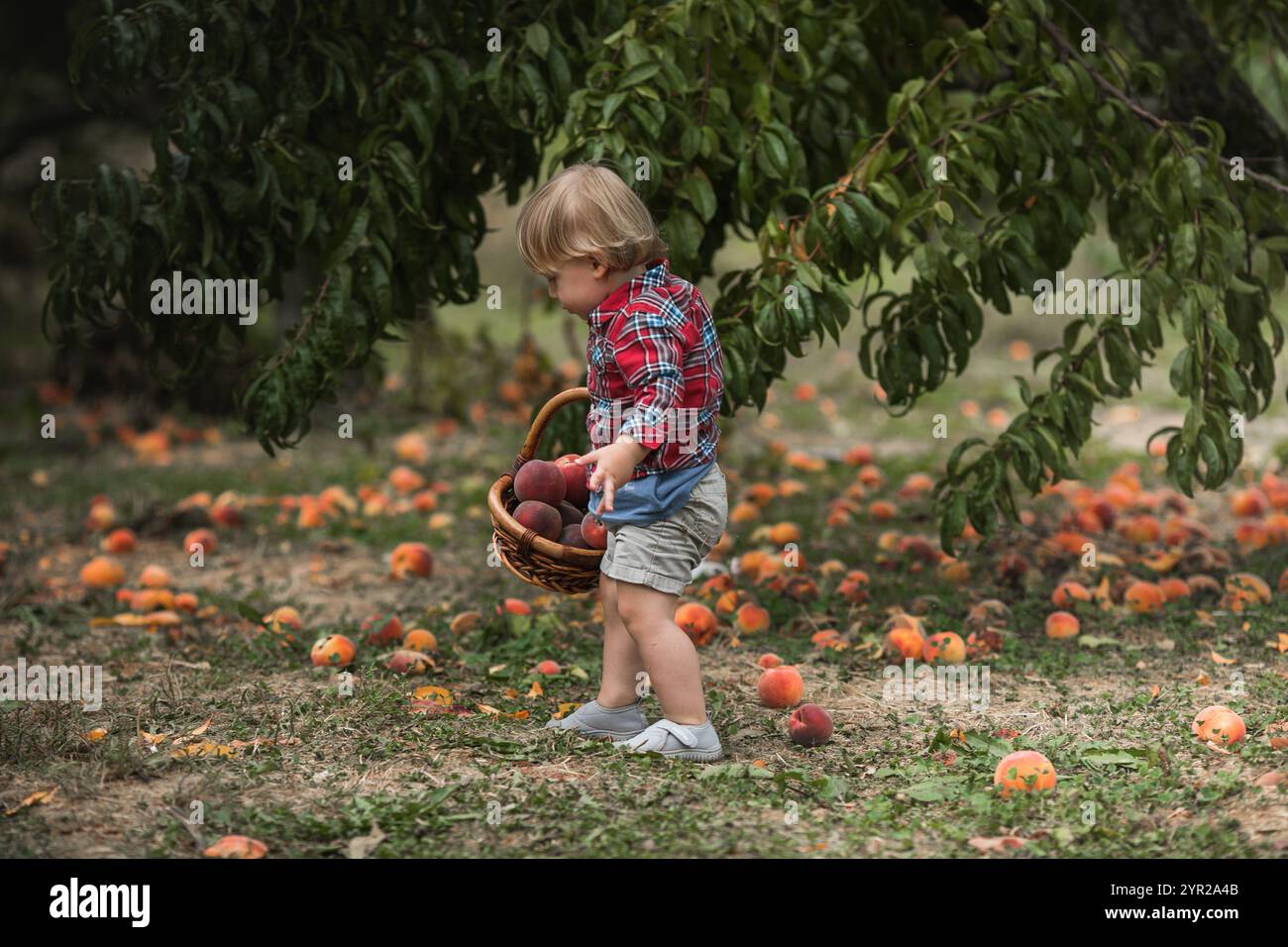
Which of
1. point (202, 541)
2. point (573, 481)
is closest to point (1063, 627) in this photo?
point (573, 481)

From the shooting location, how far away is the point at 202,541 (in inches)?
223

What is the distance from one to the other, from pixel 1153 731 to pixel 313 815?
206 centimetres

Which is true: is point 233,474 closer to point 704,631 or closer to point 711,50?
point 704,631

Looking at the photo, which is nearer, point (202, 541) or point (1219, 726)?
point (1219, 726)

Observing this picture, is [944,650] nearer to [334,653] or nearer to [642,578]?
[642,578]

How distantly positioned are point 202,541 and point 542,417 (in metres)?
2.65

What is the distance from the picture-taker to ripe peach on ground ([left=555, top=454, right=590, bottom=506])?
3.50 m

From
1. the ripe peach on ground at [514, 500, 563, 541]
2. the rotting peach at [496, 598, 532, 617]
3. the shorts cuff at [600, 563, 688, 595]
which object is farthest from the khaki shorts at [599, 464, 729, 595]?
the rotting peach at [496, 598, 532, 617]

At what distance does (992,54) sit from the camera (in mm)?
3867

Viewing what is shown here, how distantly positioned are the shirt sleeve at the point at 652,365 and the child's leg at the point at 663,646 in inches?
15.4

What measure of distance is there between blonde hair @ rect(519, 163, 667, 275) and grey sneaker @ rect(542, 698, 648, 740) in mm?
1100

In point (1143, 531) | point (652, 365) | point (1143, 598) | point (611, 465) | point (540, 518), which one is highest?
point (652, 365)
